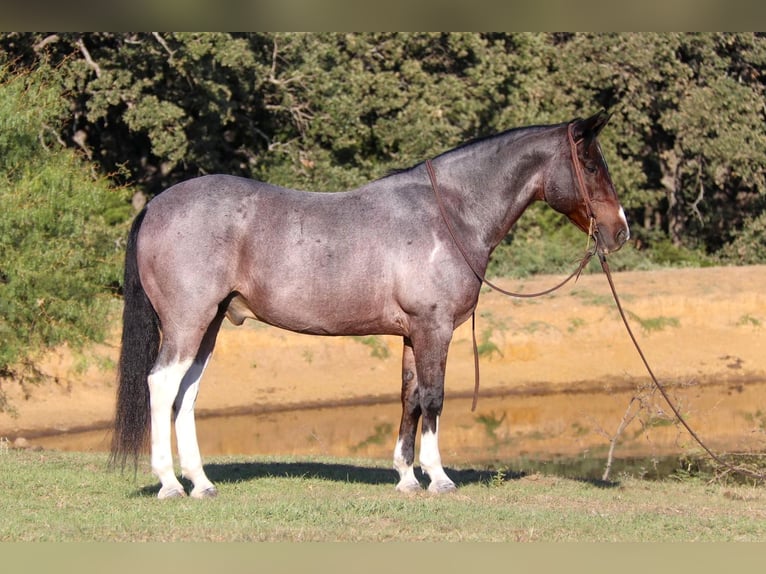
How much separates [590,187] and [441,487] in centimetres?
258

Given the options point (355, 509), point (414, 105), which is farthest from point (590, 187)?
point (414, 105)

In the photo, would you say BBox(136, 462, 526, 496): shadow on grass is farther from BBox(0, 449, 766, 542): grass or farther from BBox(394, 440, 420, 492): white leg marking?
BBox(394, 440, 420, 492): white leg marking

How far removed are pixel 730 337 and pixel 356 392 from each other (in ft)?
26.2

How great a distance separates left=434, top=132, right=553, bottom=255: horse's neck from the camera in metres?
Answer: 8.55

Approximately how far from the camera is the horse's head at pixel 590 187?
27.5 feet

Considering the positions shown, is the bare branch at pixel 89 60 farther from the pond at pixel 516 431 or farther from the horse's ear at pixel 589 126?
the horse's ear at pixel 589 126

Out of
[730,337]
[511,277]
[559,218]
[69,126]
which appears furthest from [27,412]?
[559,218]

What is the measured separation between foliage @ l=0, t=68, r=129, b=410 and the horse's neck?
8.41 m

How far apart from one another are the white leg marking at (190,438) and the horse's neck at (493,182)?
242 cm

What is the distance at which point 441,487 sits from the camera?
27.9ft

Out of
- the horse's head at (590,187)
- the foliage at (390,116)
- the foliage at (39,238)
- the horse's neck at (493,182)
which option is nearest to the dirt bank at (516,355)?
the foliage at (390,116)

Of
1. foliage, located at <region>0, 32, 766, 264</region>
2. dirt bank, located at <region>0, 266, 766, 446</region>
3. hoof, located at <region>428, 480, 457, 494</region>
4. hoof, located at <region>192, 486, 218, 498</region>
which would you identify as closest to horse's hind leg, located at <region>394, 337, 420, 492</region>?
hoof, located at <region>428, 480, 457, 494</region>

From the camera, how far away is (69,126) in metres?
25.9

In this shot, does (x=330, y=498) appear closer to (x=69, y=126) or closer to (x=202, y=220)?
(x=202, y=220)
